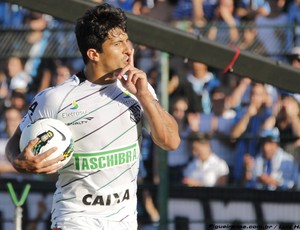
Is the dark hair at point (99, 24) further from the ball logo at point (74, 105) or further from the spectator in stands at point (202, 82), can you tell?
the spectator in stands at point (202, 82)

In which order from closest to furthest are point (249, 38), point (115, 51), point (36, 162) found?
1. point (36, 162)
2. point (115, 51)
3. point (249, 38)

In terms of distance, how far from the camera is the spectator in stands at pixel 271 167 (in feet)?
27.7

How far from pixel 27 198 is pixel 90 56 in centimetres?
442

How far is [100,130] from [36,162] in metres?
0.47

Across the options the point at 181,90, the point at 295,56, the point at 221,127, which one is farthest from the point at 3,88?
the point at 295,56

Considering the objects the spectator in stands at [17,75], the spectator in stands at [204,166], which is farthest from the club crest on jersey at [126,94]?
the spectator in stands at [17,75]

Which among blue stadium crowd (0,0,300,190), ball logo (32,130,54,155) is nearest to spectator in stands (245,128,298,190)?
blue stadium crowd (0,0,300,190)

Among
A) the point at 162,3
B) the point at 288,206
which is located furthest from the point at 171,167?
the point at 162,3

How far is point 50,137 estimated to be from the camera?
461 cm

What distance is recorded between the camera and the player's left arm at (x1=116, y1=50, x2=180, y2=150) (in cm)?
463

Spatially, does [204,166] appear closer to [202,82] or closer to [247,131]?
[247,131]

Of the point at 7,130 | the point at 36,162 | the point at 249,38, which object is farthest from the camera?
the point at 7,130

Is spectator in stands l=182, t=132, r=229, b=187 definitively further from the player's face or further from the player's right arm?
the player's right arm

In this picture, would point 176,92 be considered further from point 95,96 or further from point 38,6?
point 95,96
